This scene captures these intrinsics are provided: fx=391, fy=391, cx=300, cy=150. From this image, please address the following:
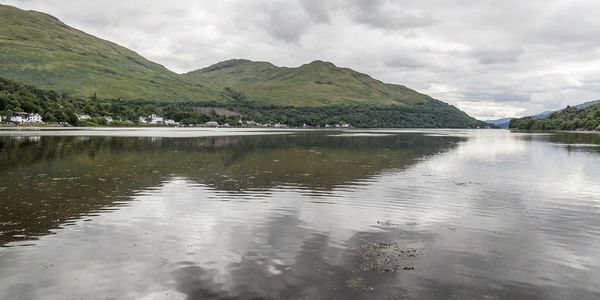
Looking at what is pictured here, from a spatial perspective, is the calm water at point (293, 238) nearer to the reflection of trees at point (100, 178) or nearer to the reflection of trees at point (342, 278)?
the reflection of trees at point (342, 278)

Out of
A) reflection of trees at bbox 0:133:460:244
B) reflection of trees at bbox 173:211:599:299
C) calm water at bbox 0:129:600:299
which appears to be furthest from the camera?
reflection of trees at bbox 0:133:460:244

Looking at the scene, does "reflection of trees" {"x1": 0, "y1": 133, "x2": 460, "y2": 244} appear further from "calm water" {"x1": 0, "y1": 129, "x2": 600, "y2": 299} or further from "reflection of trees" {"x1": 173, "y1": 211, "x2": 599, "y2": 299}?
"reflection of trees" {"x1": 173, "y1": 211, "x2": 599, "y2": 299}

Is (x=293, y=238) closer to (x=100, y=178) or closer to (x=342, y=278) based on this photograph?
(x=342, y=278)

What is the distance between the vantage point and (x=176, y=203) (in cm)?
2844

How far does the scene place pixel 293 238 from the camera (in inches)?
784

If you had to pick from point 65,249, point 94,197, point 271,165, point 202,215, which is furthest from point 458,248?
point 271,165

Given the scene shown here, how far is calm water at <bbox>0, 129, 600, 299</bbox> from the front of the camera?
14.0m

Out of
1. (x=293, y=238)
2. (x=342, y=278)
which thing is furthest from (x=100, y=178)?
(x=342, y=278)

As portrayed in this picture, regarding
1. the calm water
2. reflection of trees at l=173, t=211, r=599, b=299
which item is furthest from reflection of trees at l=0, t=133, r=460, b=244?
reflection of trees at l=173, t=211, r=599, b=299

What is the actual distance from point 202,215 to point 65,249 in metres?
8.40

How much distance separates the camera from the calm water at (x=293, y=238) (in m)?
14.0

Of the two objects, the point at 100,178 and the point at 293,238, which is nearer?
the point at 293,238

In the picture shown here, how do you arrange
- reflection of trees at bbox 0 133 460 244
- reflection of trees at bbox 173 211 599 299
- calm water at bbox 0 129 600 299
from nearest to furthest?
reflection of trees at bbox 173 211 599 299, calm water at bbox 0 129 600 299, reflection of trees at bbox 0 133 460 244

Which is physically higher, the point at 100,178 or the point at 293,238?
the point at 100,178
